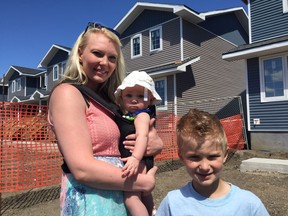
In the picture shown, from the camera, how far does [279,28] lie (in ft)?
37.0

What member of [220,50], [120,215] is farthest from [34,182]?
[220,50]

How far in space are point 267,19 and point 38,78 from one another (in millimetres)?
29309

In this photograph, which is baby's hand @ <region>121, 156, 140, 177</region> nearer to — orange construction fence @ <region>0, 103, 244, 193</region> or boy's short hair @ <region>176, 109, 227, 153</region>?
boy's short hair @ <region>176, 109, 227, 153</region>

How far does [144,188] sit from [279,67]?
10952mm

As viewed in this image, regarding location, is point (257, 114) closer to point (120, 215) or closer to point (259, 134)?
point (259, 134)

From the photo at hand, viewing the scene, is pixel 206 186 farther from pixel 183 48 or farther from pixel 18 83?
pixel 18 83

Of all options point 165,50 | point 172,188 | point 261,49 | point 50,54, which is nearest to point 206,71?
point 165,50

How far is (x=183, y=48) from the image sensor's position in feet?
51.3

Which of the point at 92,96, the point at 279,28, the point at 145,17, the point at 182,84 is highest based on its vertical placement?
the point at 145,17

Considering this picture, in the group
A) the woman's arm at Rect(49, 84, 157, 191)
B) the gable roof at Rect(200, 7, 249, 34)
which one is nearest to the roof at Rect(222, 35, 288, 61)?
the gable roof at Rect(200, 7, 249, 34)

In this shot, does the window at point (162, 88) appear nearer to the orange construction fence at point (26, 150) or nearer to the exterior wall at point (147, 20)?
the exterior wall at point (147, 20)

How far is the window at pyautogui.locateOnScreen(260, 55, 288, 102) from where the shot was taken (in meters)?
10.7

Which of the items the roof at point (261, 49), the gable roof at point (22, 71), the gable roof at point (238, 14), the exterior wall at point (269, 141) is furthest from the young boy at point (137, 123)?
the gable roof at point (22, 71)

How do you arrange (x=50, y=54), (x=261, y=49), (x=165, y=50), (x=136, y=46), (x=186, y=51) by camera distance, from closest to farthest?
1. (x=261, y=49)
2. (x=186, y=51)
3. (x=165, y=50)
4. (x=136, y=46)
5. (x=50, y=54)
